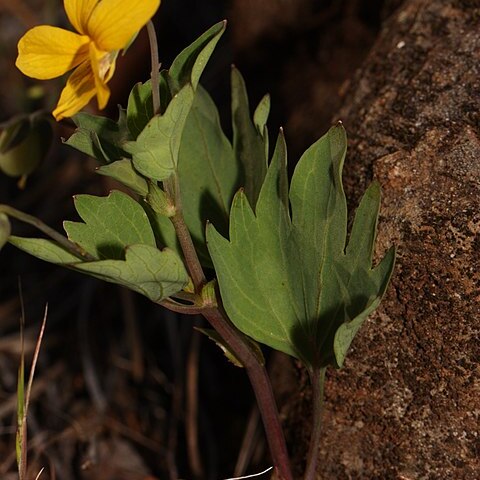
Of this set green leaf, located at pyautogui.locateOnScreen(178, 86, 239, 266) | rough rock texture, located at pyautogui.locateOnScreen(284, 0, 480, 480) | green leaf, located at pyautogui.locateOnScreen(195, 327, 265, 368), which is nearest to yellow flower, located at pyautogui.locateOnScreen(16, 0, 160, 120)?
green leaf, located at pyautogui.locateOnScreen(178, 86, 239, 266)

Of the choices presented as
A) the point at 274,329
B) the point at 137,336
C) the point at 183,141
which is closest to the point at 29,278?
the point at 137,336

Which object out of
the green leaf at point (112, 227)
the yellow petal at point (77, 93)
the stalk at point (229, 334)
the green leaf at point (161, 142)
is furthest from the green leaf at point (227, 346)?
the yellow petal at point (77, 93)

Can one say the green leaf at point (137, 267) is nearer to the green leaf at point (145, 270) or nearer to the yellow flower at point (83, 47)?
the green leaf at point (145, 270)

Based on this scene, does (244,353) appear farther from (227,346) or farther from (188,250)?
(188,250)

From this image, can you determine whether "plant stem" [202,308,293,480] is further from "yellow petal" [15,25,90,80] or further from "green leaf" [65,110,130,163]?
"yellow petal" [15,25,90,80]

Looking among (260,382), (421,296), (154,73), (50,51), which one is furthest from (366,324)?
(50,51)
